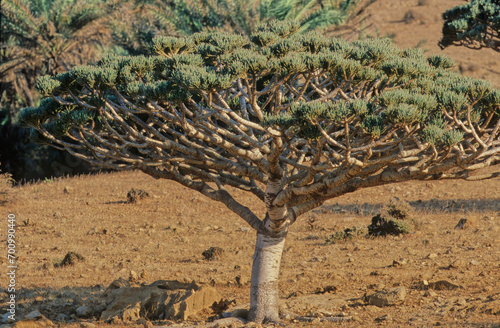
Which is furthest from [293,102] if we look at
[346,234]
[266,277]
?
[346,234]

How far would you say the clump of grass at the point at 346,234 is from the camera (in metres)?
13.6

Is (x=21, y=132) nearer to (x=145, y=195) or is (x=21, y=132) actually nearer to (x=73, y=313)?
A: (x=145, y=195)

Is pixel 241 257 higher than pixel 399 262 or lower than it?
lower

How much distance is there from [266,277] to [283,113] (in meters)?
2.82

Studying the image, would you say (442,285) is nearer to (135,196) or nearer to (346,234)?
(346,234)

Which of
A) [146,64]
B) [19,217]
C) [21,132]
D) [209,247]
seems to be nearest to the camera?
[146,64]

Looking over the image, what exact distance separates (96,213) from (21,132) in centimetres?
1153

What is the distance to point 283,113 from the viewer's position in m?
6.30

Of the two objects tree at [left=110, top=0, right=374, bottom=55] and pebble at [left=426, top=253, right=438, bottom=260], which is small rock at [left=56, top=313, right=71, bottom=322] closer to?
pebble at [left=426, top=253, right=438, bottom=260]

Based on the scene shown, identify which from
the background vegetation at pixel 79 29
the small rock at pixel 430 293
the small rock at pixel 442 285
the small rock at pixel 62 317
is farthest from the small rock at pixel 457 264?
the background vegetation at pixel 79 29

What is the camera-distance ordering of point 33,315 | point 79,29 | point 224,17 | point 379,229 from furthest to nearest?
1. point 79,29
2. point 224,17
3. point 379,229
4. point 33,315

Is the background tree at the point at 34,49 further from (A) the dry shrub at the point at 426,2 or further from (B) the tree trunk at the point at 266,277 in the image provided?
(A) the dry shrub at the point at 426,2

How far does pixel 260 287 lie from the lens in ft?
26.9

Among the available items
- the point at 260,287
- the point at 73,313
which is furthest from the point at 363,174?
the point at 73,313
